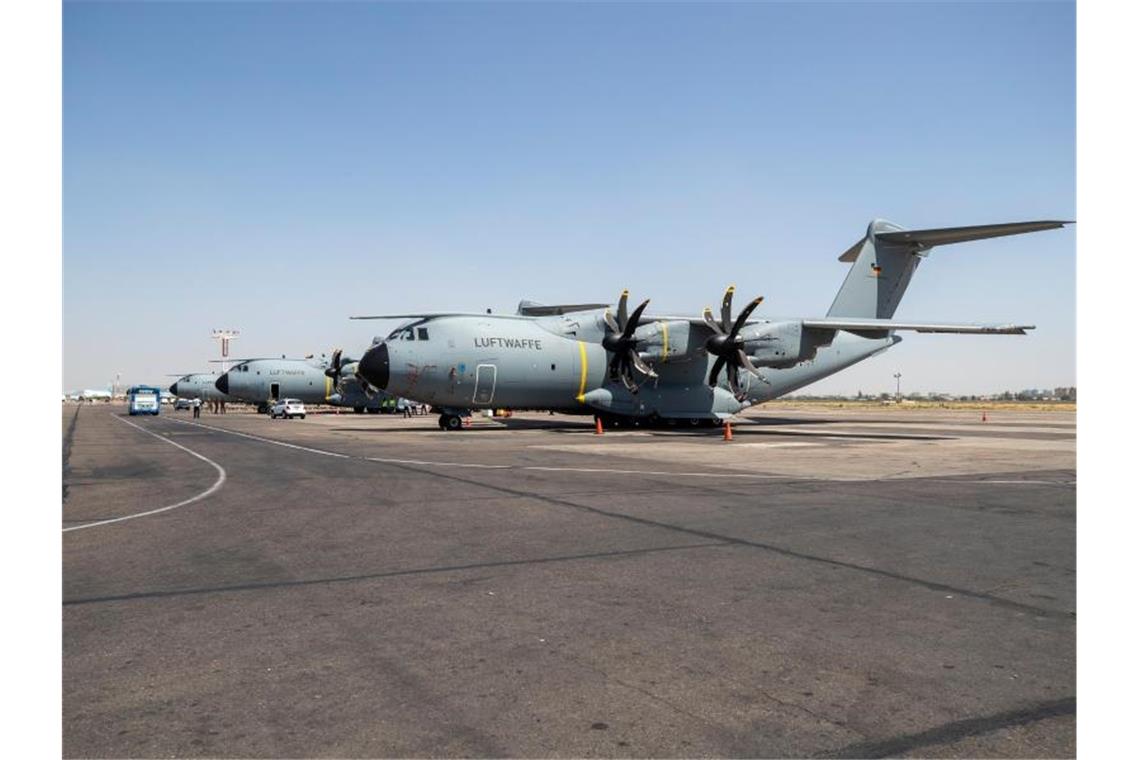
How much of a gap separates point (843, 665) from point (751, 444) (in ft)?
70.0

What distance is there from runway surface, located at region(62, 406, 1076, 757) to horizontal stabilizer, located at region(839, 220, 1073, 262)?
17251 millimetres

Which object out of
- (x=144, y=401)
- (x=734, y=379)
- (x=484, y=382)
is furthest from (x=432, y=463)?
(x=144, y=401)

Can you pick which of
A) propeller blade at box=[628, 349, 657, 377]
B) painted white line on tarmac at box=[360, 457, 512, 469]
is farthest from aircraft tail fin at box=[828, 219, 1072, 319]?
painted white line on tarmac at box=[360, 457, 512, 469]

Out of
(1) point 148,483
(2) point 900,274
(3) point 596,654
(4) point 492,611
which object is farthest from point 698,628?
(2) point 900,274

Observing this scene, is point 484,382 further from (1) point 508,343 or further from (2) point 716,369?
(2) point 716,369

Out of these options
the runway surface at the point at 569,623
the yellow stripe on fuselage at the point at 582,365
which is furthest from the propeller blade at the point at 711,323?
the runway surface at the point at 569,623

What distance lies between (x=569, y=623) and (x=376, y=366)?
24981mm

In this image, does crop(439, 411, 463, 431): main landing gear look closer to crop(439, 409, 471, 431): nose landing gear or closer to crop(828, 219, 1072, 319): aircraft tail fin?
crop(439, 409, 471, 431): nose landing gear

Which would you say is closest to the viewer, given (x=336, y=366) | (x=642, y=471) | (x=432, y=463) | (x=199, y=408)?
(x=642, y=471)

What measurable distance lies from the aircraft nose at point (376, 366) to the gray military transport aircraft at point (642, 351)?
38 millimetres

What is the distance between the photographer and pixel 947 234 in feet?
103

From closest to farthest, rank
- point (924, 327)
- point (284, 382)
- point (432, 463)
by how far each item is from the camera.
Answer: point (432, 463)
point (924, 327)
point (284, 382)

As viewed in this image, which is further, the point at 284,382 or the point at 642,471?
the point at 284,382

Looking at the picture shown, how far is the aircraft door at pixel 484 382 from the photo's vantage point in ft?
101
